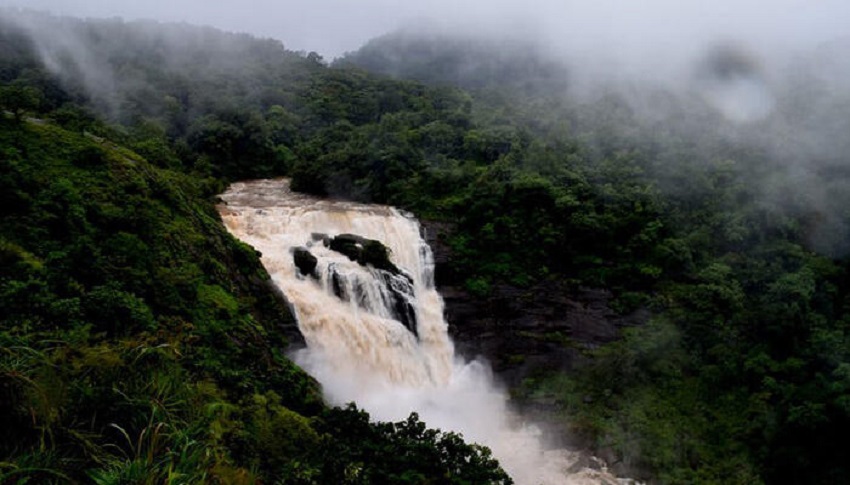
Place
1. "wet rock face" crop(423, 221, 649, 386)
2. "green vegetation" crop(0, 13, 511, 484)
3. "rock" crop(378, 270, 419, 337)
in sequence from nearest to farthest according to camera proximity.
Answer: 1. "green vegetation" crop(0, 13, 511, 484)
2. "rock" crop(378, 270, 419, 337)
3. "wet rock face" crop(423, 221, 649, 386)

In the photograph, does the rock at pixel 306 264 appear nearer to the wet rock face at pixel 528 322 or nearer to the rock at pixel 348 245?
the rock at pixel 348 245

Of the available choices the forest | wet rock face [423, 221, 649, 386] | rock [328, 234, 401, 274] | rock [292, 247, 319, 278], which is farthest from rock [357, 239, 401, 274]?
the forest

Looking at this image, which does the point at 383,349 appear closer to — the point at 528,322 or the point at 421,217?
Result: the point at 528,322

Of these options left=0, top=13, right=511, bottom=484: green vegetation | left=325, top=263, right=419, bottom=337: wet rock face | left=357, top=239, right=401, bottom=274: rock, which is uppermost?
left=357, top=239, right=401, bottom=274: rock

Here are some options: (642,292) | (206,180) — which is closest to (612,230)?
(642,292)

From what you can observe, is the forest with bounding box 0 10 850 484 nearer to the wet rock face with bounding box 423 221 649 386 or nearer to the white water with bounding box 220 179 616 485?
the wet rock face with bounding box 423 221 649 386

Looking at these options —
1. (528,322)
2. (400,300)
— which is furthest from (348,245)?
(528,322)

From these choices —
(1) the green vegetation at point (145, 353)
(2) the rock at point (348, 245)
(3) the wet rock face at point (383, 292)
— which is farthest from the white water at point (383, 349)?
(1) the green vegetation at point (145, 353)
